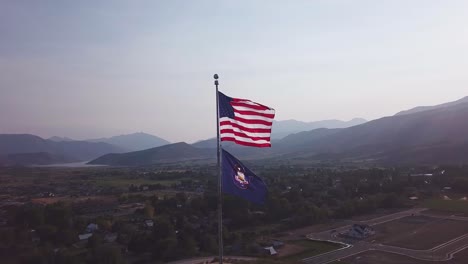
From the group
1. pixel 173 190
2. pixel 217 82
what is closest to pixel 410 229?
pixel 217 82

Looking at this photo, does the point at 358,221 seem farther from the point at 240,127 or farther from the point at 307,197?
the point at 240,127

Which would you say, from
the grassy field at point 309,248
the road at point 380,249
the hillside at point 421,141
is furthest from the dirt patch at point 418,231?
the hillside at point 421,141

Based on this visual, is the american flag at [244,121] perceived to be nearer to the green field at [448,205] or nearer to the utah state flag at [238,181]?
the utah state flag at [238,181]

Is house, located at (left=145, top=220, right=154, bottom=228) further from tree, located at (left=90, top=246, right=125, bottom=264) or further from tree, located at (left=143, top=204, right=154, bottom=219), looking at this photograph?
tree, located at (left=90, top=246, right=125, bottom=264)

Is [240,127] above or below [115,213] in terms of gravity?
above

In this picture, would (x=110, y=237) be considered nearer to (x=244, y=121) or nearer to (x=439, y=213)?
→ (x=244, y=121)

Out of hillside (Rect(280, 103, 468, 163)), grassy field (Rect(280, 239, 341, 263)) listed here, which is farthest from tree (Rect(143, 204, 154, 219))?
hillside (Rect(280, 103, 468, 163))

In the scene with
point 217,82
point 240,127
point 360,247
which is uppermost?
point 217,82
